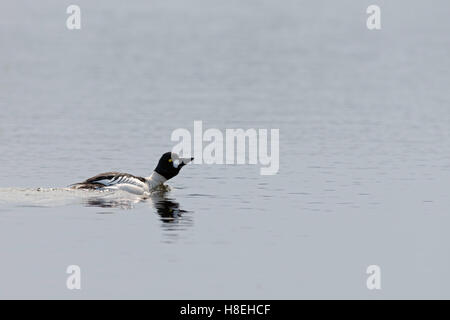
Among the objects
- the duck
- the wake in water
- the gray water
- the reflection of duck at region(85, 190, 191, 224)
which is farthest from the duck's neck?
the wake in water

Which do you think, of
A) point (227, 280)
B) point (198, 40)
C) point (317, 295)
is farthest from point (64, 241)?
point (198, 40)

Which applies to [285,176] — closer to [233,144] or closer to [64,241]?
[233,144]

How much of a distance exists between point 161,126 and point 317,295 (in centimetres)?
2039

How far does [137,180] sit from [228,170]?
153 inches

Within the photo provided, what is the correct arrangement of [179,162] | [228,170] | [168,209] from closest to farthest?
1. [168,209]
2. [179,162]
3. [228,170]

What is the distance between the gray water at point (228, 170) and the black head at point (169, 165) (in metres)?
0.50

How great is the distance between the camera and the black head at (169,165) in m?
29.4

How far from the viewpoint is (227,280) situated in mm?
19750

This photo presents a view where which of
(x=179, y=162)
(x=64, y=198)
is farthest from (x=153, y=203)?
(x=179, y=162)

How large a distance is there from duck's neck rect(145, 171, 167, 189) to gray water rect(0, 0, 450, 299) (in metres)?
0.57

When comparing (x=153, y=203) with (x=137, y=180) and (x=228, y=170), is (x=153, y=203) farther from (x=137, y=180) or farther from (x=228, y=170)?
(x=228, y=170)

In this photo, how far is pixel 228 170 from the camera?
1244 inches

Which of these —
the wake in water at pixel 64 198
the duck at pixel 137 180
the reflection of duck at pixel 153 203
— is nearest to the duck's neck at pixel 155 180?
the duck at pixel 137 180

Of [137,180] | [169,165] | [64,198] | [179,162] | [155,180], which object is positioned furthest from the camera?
[179,162]
